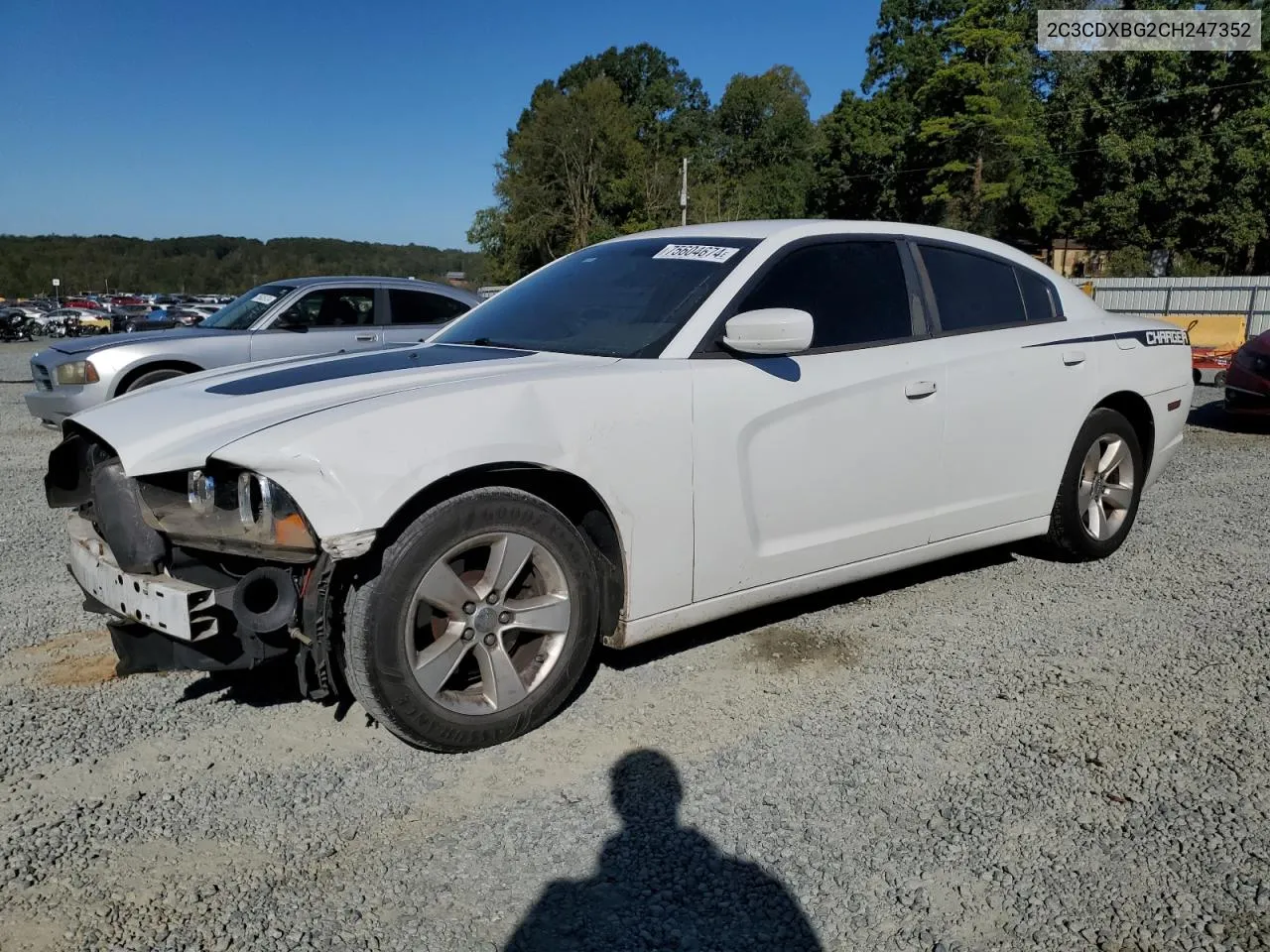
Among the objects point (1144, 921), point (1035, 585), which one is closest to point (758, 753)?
point (1144, 921)

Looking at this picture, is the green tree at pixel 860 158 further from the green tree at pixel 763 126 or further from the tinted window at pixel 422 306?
the tinted window at pixel 422 306

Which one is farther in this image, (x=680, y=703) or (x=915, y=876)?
(x=680, y=703)

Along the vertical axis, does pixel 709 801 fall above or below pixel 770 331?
below

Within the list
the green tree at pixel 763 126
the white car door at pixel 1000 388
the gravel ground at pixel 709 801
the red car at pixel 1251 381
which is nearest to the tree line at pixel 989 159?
the green tree at pixel 763 126

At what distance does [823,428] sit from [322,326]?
6609mm

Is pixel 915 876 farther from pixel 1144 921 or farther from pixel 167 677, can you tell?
pixel 167 677

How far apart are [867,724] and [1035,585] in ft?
6.15

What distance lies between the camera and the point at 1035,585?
462 cm

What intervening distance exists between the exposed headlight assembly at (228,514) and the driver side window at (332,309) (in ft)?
21.1

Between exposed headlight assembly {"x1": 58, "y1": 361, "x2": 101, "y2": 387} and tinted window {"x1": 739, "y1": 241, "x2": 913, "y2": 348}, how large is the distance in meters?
6.60

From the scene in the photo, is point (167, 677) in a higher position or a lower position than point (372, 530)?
lower

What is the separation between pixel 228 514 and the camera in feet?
8.68

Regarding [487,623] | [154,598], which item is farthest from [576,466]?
[154,598]

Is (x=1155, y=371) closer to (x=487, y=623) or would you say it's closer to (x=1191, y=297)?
(x=487, y=623)
